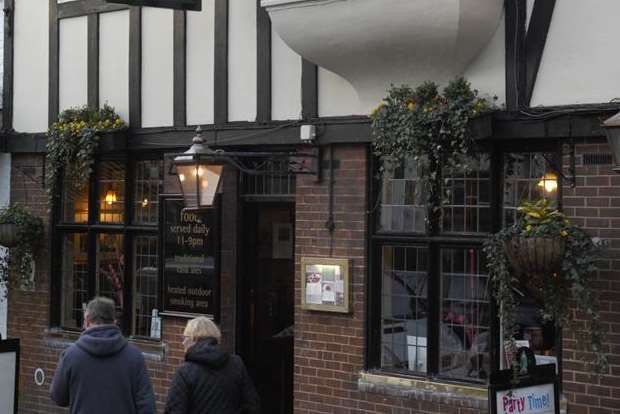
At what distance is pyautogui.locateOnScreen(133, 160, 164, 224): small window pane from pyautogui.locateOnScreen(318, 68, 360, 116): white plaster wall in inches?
84.4

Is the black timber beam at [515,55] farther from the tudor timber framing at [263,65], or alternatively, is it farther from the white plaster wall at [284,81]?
the tudor timber framing at [263,65]

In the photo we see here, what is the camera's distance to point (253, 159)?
910cm

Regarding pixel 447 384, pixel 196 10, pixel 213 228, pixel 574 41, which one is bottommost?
pixel 447 384

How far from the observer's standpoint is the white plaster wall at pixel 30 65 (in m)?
10.5

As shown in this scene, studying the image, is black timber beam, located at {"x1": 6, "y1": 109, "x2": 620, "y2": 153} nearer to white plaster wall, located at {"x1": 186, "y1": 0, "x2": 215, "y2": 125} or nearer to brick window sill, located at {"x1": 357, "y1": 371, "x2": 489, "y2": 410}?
white plaster wall, located at {"x1": 186, "y1": 0, "x2": 215, "y2": 125}

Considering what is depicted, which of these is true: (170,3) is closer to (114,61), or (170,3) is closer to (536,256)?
(114,61)

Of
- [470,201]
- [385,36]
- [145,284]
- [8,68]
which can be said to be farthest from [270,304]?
[8,68]

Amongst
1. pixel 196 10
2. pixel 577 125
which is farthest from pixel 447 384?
pixel 196 10

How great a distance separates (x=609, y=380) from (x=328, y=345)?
251 cm

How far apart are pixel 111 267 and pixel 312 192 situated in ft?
9.49

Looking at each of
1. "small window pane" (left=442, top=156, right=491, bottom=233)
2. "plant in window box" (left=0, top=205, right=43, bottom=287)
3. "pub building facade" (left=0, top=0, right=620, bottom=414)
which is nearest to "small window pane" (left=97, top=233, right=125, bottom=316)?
"pub building facade" (left=0, top=0, right=620, bottom=414)

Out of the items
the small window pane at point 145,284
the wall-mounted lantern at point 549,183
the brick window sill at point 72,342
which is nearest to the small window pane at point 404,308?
the wall-mounted lantern at point 549,183

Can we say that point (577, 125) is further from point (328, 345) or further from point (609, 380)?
point (328, 345)

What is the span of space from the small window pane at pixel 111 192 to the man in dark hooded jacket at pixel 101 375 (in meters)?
4.29
